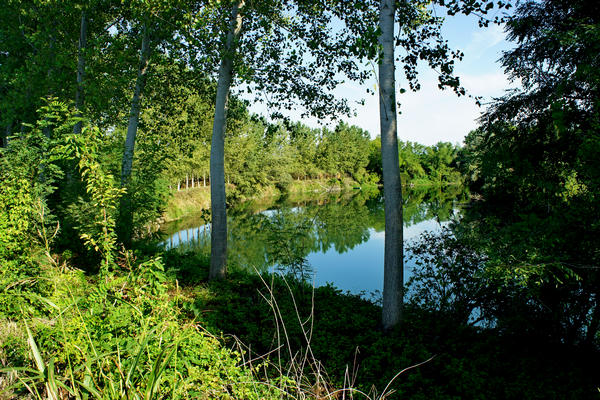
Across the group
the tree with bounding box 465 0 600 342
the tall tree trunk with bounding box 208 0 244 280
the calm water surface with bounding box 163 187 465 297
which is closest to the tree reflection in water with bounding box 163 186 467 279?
the calm water surface with bounding box 163 187 465 297

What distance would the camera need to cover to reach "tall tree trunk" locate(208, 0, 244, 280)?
6.83m

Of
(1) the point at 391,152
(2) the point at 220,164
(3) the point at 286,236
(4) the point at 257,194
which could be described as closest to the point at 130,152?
(2) the point at 220,164

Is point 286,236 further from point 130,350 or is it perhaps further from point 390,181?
point 130,350

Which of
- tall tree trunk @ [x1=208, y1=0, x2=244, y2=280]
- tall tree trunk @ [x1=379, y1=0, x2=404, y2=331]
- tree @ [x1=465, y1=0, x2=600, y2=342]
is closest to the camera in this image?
tree @ [x1=465, y1=0, x2=600, y2=342]

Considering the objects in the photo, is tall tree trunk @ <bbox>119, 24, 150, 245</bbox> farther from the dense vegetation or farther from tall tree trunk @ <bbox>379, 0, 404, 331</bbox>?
tall tree trunk @ <bbox>379, 0, 404, 331</bbox>

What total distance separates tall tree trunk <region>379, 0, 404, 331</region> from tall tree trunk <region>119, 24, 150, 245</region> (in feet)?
19.2

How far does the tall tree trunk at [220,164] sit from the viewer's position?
22.4 feet

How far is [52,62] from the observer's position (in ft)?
29.6

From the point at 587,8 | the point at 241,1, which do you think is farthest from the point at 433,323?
the point at 241,1

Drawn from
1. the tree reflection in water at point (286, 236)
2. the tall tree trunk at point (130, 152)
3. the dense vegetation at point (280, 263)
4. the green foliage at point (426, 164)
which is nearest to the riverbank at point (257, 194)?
the tree reflection in water at point (286, 236)

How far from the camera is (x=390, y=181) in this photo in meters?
5.00

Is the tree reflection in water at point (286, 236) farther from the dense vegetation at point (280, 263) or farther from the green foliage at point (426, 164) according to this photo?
the green foliage at point (426, 164)

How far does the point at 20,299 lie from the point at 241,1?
21.4 ft

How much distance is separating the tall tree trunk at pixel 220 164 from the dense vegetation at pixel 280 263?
31 cm
